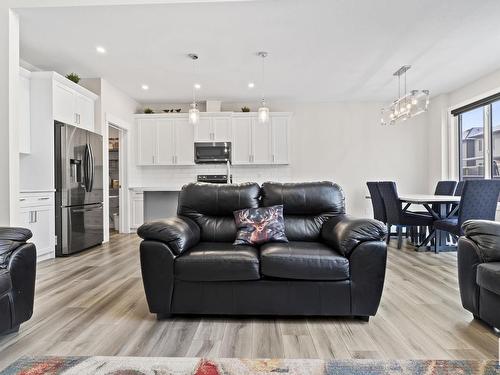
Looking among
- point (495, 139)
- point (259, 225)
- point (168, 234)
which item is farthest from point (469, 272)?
point (495, 139)

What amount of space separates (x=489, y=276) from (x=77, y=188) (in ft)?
15.2

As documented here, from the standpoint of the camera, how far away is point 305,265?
6.72 ft

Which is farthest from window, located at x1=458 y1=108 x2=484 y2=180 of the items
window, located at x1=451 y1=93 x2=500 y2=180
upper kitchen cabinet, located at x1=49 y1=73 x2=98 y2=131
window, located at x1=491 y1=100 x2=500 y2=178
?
upper kitchen cabinet, located at x1=49 y1=73 x2=98 y2=131

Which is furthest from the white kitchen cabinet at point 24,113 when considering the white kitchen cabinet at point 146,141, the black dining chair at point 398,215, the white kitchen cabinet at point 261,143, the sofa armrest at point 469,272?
the black dining chair at point 398,215

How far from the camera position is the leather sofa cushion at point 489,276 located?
69.9 inches

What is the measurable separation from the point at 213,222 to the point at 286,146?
3864 millimetres

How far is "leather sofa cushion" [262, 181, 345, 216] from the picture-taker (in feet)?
8.96

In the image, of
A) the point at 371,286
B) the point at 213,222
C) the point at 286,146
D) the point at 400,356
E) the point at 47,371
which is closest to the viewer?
the point at 47,371

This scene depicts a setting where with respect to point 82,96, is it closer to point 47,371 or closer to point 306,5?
point 306,5

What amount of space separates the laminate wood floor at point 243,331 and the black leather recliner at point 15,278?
144 millimetres

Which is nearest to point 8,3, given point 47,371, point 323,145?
point 47,371

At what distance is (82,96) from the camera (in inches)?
182

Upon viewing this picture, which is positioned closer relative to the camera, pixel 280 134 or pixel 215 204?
pixel 215 204

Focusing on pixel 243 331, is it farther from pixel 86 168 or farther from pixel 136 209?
pixel 136 209
